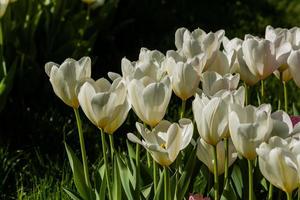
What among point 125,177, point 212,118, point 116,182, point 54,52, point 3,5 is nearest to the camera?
point 212,118

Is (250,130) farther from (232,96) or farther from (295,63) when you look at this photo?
(295,63)

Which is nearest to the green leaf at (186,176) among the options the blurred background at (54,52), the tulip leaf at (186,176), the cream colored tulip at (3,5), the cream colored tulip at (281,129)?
the tulip leaf at (186,176)

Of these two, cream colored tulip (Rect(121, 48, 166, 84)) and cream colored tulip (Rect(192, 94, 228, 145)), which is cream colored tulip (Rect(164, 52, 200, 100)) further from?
cream colored tulip (Rect(192, 94, 228, 145))

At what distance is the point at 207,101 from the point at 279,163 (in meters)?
0.24

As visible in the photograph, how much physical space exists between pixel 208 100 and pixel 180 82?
19 centimetres

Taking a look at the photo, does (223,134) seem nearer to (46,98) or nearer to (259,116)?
(259,116)

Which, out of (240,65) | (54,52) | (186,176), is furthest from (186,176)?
(54,52)

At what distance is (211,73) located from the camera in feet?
5.82

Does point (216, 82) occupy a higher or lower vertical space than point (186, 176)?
higher

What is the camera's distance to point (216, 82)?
1753 millimetres

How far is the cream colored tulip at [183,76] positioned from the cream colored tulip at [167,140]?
0.52ft

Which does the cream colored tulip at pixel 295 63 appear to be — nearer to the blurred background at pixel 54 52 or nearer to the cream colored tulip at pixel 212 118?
the cream colored tulip at pixel 212 118

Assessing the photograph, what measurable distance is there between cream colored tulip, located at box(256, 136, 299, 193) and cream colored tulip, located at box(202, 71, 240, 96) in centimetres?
33

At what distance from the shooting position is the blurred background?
2705mm
